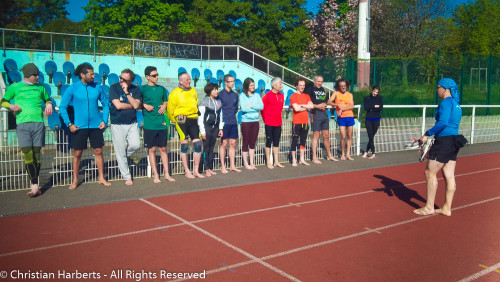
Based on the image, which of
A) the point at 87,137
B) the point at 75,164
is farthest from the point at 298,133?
the point at 75,164

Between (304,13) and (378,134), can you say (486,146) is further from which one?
(304,13)

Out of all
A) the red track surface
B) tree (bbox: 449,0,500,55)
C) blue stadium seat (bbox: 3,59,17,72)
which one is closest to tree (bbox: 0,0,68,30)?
blue stadium seat (bbox: 3,59,17,72)

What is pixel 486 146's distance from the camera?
1488 cm

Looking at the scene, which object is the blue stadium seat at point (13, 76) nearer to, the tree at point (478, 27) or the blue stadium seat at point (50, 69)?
the blue stadium seat at point (50, 69)

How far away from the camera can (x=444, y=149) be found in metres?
6.48

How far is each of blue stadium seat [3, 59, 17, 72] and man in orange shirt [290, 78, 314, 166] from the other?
12.2m

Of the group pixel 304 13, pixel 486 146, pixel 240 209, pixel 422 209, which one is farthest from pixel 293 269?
pixel 304 13

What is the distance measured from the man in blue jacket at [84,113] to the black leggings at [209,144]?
2.09m

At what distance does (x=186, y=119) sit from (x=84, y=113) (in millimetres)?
1892

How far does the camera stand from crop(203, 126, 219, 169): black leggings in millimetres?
9195

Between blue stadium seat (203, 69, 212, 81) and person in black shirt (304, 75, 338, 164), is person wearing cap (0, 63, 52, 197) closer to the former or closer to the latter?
person in black shirt (304, 75, 338, 164)

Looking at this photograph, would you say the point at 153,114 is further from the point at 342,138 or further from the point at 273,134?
the point at 342,138

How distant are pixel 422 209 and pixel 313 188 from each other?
7.27 ft

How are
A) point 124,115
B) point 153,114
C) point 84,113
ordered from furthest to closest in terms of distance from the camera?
point 153,114
point 124,115
point 84,113
